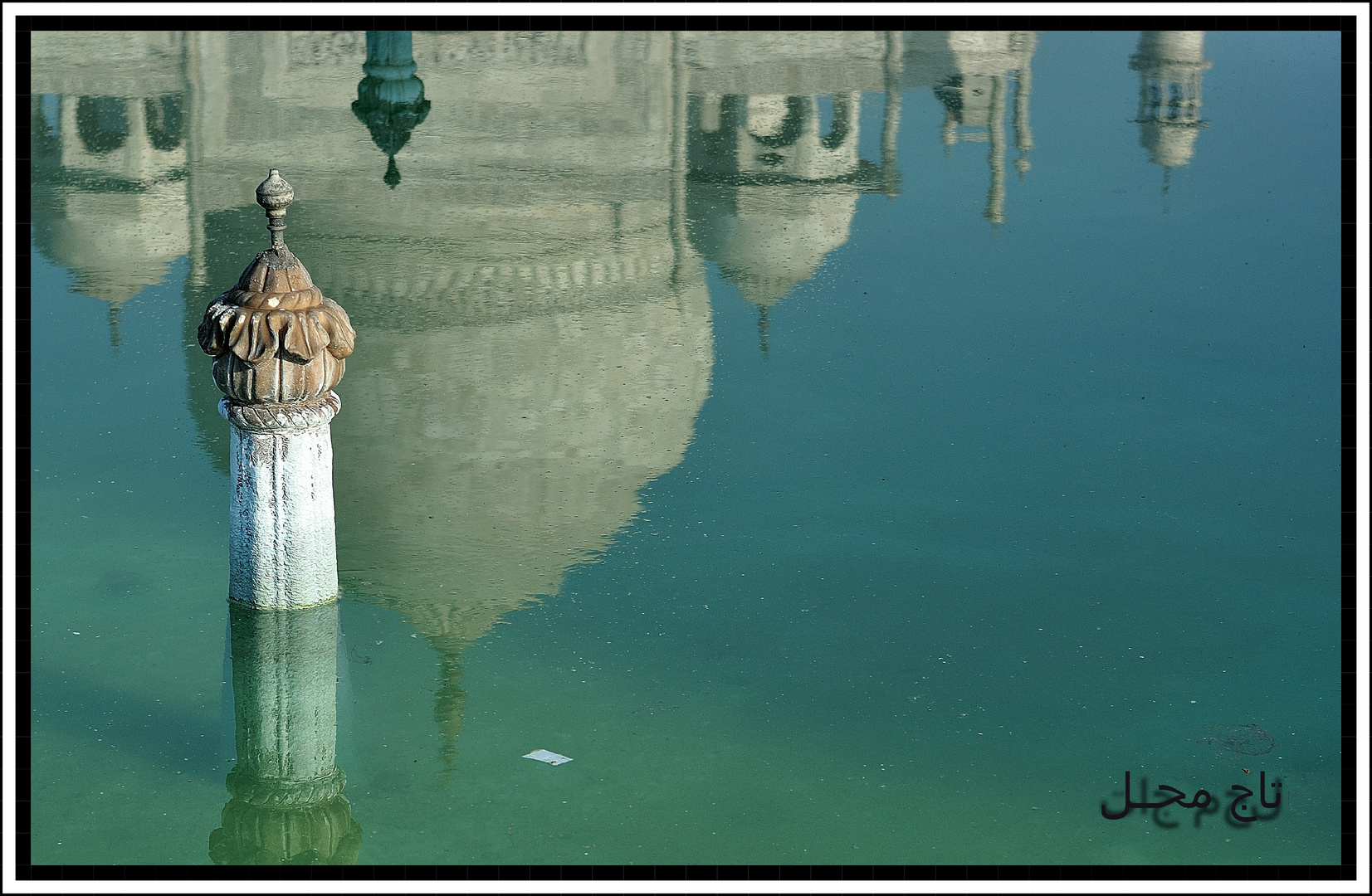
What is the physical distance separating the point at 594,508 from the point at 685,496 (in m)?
0.44

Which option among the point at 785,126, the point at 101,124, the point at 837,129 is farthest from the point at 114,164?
the point at 837,129

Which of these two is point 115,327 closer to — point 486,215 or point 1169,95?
point 486,215

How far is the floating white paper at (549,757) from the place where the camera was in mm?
5742

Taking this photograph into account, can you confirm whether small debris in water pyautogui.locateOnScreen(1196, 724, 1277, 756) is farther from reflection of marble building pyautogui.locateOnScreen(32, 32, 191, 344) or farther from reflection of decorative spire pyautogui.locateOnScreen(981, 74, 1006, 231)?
reflection of decorative spire pyautogui.locateOnScreen(981, 74, 1006, 231)

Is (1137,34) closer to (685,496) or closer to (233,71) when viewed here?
(233,71)

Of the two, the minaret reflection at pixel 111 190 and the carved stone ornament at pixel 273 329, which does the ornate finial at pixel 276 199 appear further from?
the minaret reflection at pixel 111 190

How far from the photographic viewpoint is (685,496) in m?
7.97

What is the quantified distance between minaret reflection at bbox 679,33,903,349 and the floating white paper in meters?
4.54

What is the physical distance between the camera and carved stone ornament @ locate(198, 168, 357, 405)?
6082 millimetres

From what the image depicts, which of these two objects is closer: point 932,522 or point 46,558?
point 46,558

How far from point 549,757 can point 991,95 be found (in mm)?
13380

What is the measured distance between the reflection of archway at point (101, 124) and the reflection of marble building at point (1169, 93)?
884 cm

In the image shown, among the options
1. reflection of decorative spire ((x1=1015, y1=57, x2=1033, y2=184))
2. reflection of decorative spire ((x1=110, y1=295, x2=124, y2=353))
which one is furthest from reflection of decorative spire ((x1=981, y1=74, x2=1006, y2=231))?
reflection of decorative spire ((x1=110, y1=295, x2=124, y2=353))
